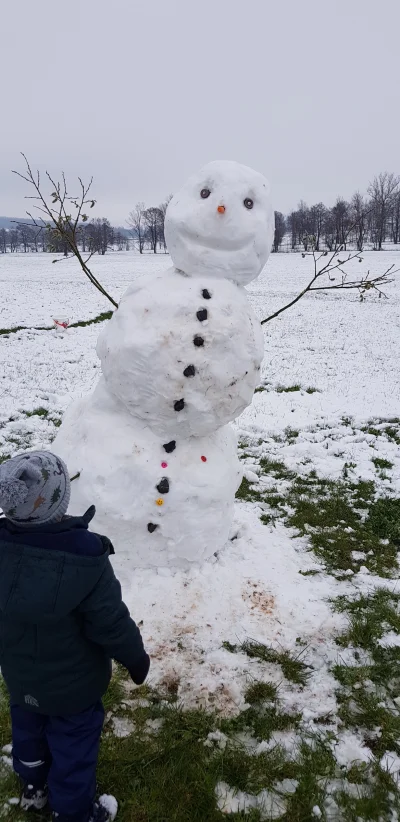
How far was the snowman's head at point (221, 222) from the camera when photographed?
337 cm

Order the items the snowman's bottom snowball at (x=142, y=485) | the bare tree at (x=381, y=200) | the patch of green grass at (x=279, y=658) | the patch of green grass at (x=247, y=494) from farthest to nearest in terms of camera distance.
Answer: the bare tree at (x=381, y=200) → the patch of green grass at (x=247, y=494) → the snowman's bottom snowball at (x=142, y=485) → the patch of green grass at (x=279, y=658)

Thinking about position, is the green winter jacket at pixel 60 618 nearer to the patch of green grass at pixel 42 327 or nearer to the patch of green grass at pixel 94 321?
the patch of green grass at pixel 42 327

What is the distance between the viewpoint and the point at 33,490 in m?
1.84

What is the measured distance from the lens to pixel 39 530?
6.30 ft

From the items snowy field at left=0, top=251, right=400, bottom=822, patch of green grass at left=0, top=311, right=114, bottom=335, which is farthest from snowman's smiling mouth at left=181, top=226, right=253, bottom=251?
patch of green grass at left=0, top=311, right=114, bottom=335

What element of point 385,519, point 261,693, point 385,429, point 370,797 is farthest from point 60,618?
point 385,429

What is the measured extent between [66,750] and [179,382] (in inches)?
86.3

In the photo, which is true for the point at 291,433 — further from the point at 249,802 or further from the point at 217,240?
the point at 249,802

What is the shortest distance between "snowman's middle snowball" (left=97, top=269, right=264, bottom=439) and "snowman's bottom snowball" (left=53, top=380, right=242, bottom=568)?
0.25 meters

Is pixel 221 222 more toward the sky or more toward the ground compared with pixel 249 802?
more toward the sky

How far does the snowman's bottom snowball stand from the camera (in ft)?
12.1

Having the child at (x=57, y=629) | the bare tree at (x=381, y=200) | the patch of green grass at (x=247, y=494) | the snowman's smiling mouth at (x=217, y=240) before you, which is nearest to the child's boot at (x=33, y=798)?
the child at (x=57, y=629)

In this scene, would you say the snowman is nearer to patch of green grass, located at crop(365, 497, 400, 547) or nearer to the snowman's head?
the snowman's head

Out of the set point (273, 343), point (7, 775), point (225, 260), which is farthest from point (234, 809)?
point (273, 343)
